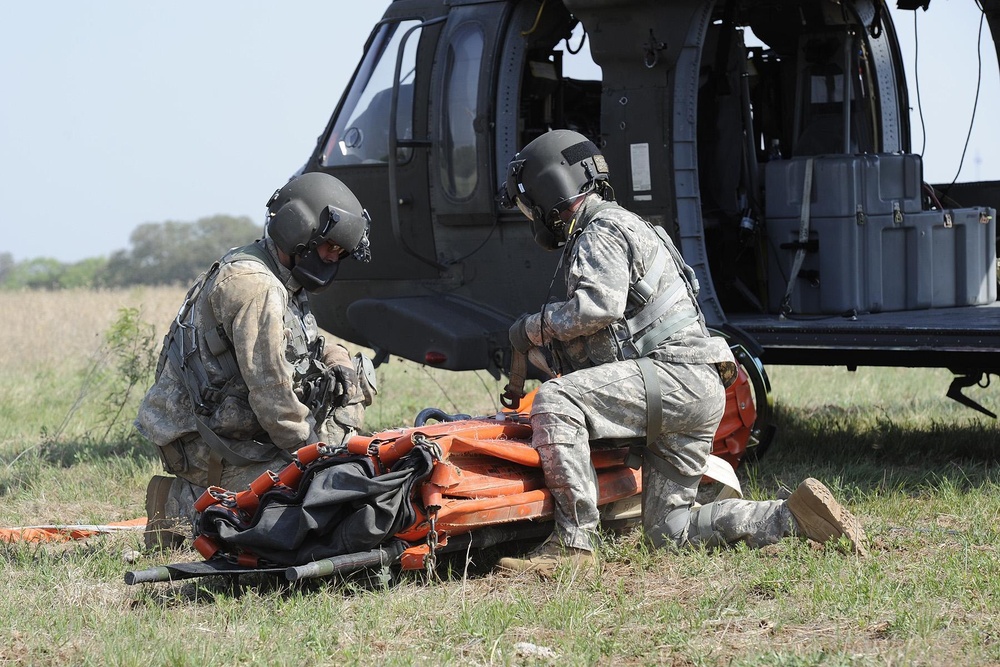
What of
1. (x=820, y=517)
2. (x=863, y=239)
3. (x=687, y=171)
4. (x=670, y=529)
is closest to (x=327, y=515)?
(x=670, y=529)

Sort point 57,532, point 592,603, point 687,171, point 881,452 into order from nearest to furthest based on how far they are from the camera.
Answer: point 592,603 < point 57,532 < point 687,171 < point 881,452

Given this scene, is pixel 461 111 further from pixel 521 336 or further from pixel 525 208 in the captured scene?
pixel 521 336

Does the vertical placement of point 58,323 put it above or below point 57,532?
below

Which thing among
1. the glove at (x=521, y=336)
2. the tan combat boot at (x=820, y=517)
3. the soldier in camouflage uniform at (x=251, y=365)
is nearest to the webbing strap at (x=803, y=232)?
the tan combat boot at (x=820, y=517)

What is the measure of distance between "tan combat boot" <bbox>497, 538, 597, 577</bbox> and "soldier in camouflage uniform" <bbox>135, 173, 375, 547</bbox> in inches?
44.8

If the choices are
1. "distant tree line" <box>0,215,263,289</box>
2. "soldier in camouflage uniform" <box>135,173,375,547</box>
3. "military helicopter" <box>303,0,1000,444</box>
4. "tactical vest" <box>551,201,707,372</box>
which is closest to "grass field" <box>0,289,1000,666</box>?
"soldier in camouflage uniform" <box>135,173,375,547</box>

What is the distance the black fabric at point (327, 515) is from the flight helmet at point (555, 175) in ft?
4.23

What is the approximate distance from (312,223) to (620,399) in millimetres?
1562

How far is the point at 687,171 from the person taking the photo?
673cm

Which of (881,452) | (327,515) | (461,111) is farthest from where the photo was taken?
(461,111)

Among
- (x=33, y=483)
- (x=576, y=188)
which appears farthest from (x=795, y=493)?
(x=33, y=483)

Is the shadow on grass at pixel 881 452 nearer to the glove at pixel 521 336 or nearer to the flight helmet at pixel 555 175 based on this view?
the glove at pixel 521 336

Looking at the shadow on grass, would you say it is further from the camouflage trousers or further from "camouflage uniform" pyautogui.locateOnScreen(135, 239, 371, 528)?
"camouflage uniform" pyautogui.locateOnScreen(135, 239, 371, 528)

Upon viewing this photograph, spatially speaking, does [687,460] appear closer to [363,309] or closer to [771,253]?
[771,253]
